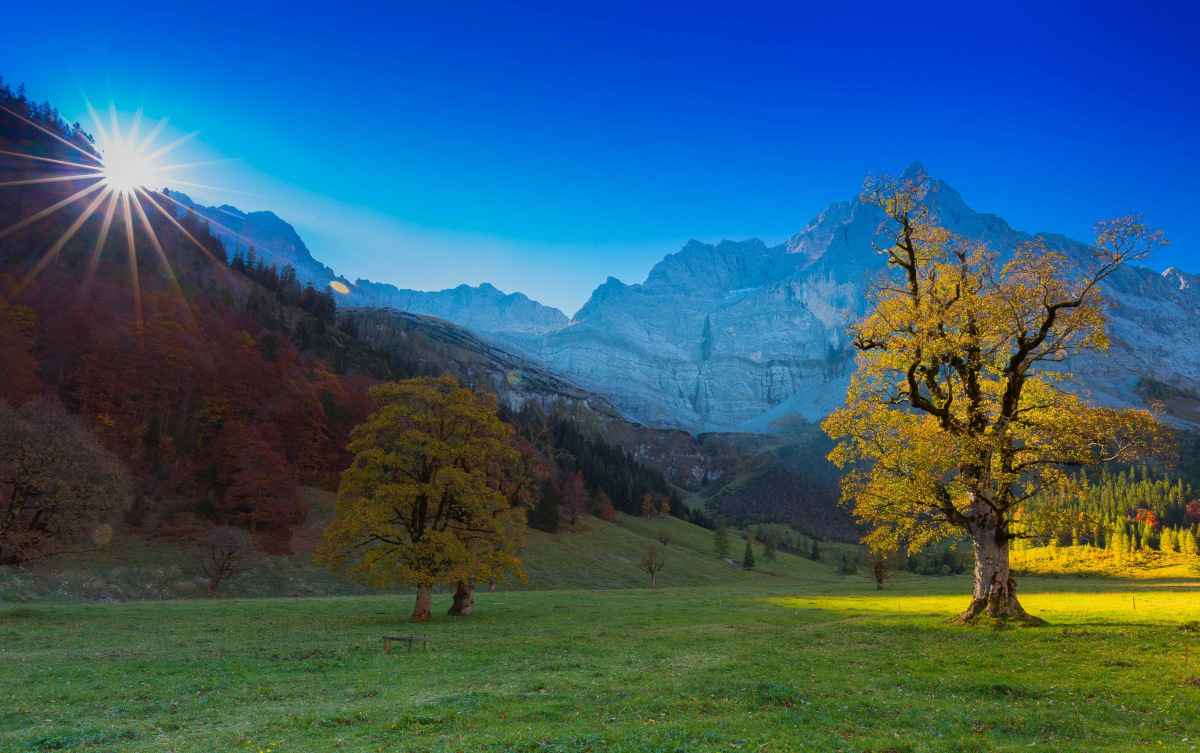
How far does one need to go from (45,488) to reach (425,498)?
1007 inches

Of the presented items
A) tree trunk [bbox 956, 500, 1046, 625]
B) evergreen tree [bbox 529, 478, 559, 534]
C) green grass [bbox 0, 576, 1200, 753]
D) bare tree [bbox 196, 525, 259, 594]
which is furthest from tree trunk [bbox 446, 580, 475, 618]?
evergreen tree [bbox 529, 478, 559, 534]

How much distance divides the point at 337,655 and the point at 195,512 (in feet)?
221

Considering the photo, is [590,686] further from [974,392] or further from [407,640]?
[974,392]

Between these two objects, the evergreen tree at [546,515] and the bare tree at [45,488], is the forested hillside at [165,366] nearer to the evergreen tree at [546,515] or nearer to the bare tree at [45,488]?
the evergreen tree at [546,515]

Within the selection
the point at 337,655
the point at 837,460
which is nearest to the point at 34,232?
the point at 337,655

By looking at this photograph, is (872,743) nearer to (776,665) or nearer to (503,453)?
(776,665)

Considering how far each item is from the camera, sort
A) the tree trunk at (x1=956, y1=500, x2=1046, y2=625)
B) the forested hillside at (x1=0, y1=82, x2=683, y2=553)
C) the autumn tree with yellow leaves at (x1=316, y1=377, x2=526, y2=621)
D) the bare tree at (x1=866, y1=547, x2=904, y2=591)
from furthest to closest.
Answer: the forested hillside at (x1=0, y1=82, x2=683, y2=553), the bare tree at (x1=866, y1=547, x2=904, y2=591), the autumn tree with yellow leaves at (x1=316, y1=377, x2=526, y2=621), the tree trunk at (x1=956, y1=500, x2=1046, y2=625)

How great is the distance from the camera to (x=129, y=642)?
28016mm

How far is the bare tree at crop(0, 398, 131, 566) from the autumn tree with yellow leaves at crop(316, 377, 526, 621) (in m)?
17.1

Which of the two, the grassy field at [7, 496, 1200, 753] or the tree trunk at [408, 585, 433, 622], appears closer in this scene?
the grassy field at [7, 496, 1200, 753]

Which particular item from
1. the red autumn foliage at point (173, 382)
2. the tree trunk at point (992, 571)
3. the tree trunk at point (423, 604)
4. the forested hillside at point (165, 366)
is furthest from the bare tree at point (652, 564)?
the tree trunk at point (992, 571)

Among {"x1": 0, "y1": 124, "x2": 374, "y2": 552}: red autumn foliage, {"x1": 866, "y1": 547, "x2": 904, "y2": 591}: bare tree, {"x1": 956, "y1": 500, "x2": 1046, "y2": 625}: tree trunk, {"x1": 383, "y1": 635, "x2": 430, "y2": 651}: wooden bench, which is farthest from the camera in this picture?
{"x1": 0, "y1": 124, "x2": 374, "y2": 552}: red autumn foliage

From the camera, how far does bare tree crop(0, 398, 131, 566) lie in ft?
126

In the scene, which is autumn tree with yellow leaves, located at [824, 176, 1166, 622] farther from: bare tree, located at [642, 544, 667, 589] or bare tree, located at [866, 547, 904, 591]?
bare tree, located at [642, 544, 667, 589]
